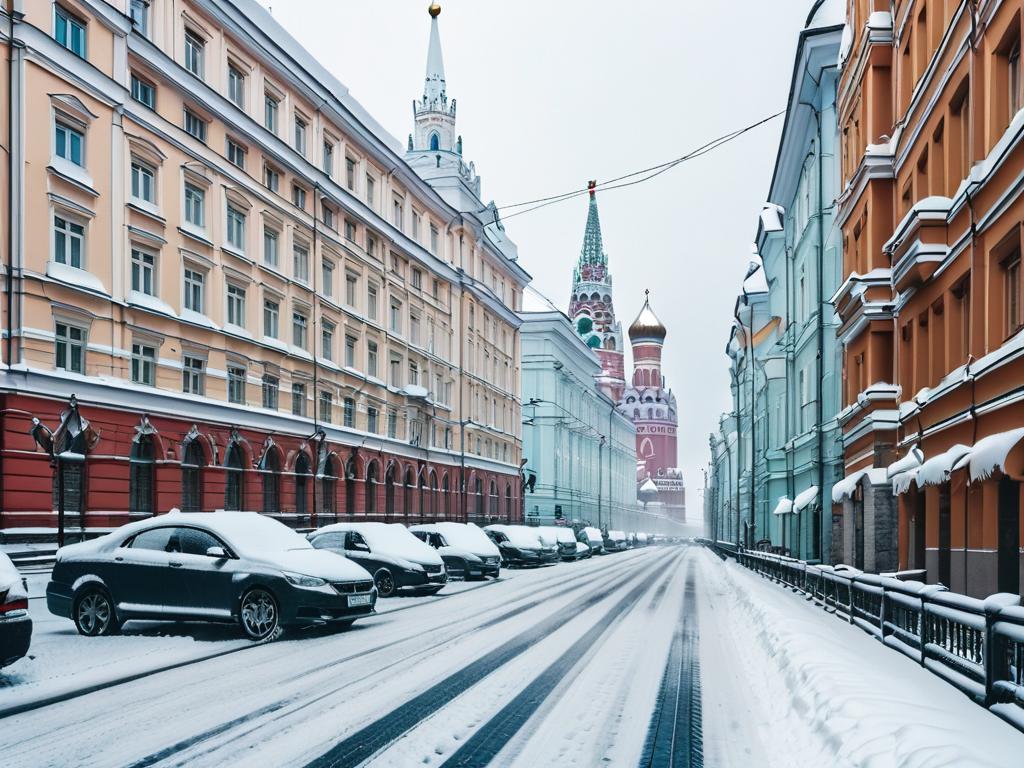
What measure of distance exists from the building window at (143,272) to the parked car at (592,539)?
3197 centimetres

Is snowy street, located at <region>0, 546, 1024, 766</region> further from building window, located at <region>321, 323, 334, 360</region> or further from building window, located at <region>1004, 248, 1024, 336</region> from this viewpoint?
building window, located at <region>321, 323, 334, 360</region>

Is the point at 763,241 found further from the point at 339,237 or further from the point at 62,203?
the point at 62,203

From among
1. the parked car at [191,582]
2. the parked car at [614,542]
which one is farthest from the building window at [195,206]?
the parked car at [614,542]

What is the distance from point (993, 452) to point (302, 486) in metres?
26.5

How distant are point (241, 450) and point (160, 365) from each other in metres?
4.97

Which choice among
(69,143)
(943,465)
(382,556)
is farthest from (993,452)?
(69,143)

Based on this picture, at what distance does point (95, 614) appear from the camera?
13.4m

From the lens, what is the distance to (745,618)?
17438mm

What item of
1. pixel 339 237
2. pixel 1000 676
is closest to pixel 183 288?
pixel 339 237

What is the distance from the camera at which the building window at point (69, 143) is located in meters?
23.3

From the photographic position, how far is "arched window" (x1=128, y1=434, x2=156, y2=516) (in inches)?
1005

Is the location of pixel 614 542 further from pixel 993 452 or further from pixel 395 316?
pixel 993 452

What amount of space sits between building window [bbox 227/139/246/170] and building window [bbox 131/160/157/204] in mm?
4243

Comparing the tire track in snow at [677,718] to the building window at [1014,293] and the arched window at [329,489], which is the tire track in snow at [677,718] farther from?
the arched window at [329,489]
